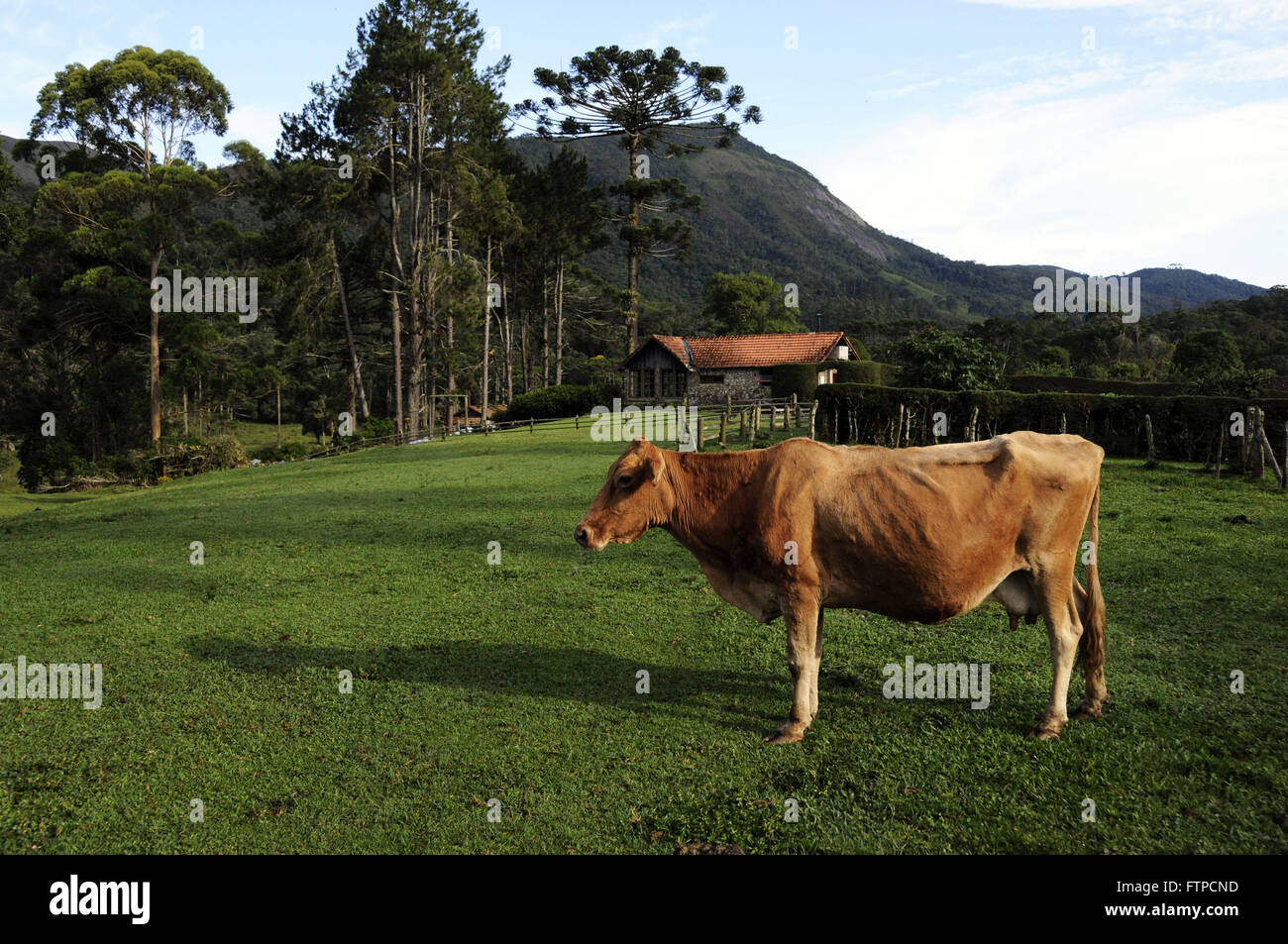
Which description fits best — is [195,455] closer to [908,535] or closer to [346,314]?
[346,314]

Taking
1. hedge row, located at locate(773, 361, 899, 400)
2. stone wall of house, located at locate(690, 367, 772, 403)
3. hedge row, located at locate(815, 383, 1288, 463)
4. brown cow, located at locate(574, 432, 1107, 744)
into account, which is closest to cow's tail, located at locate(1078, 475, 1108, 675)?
brown cow, located at locate(574, 432, 1107, 744)

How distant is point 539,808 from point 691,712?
1808 millimetres

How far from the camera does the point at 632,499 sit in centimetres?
634

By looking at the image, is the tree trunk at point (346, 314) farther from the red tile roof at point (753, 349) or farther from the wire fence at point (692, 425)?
the red tile roof at point (753, 349)

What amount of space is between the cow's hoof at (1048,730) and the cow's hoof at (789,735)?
66.2 inches

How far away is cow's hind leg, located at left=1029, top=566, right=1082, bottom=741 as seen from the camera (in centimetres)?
586

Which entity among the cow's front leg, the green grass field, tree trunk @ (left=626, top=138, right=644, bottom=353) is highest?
tree trunk @ (left=626, top=138, right=644, bottom=353)

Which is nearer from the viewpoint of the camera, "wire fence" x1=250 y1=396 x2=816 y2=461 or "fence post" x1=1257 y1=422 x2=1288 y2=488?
"fence post" x1=1257 y1=422 x2=1288 y2=488

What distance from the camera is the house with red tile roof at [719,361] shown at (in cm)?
5319

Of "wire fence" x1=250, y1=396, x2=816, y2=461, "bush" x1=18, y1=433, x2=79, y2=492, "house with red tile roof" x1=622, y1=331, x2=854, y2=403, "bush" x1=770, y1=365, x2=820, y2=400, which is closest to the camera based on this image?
"wire fence" x1=250, y1=396, x2=816, y2=461

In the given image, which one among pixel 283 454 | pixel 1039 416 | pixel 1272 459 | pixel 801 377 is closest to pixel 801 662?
pixel 1272 459

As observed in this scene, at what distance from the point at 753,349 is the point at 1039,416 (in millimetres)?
31556

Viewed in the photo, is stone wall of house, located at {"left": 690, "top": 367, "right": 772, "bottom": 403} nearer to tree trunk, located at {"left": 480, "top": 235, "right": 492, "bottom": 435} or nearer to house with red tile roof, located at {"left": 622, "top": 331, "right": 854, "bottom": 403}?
house with red tile roof, located at {"left": 622, "top": 331, "right": 854, "bottom": 403}
